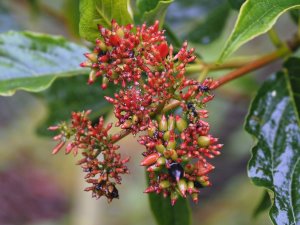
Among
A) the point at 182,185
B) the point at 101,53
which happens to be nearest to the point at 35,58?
the point at 101,53

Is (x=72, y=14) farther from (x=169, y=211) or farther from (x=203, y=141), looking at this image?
(x=203, y=141)

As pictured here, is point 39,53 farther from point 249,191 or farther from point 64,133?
point 249,191

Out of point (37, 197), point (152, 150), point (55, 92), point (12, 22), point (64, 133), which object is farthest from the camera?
point (37, 197)

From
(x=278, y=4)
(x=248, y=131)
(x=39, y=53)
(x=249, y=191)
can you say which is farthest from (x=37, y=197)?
(x=278, y=4)

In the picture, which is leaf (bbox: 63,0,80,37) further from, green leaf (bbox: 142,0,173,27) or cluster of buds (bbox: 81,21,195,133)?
cluster of buds (bbox: 81,21,195,133)

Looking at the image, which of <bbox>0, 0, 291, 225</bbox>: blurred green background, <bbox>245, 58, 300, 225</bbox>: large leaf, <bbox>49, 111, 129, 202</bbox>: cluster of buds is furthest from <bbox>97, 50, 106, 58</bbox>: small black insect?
<bbox>0, 0, 291, 225</bbox>: blurred green background
